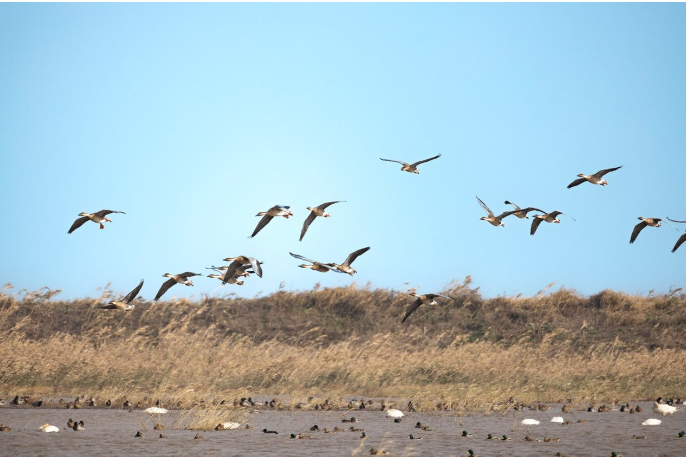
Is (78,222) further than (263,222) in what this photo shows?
No

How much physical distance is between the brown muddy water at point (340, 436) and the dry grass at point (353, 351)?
4.42 ft

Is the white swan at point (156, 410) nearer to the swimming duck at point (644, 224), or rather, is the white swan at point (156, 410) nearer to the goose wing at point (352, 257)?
the goose wing at point (352, 257)

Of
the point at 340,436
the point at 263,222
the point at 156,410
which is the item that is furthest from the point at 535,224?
the point at 156,410

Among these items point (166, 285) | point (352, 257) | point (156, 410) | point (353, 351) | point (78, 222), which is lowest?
point (156, 410)

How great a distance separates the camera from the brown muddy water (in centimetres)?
1459

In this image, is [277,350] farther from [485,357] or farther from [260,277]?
[260,277]

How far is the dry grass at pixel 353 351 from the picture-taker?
23.4 metres

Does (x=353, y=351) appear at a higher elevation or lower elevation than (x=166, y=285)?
lower

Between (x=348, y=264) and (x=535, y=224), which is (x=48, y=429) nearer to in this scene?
(x=348, y=264)

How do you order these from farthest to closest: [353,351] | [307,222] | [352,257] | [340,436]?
[353,351], [307,222], [352,257], [340,436]

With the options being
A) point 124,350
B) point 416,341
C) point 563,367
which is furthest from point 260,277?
point 416,341

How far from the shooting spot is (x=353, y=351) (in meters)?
29.4

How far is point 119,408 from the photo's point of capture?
20.8 meters

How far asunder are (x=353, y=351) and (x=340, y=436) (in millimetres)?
12837
